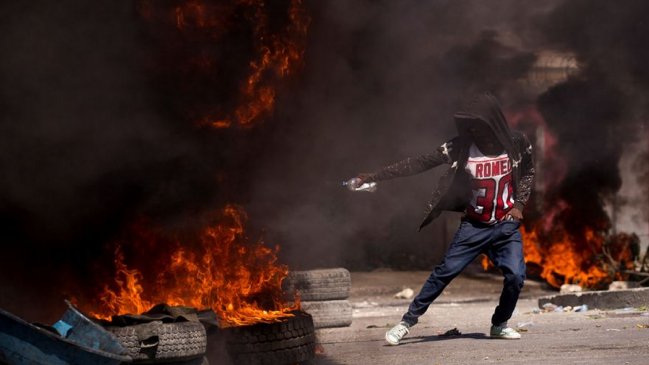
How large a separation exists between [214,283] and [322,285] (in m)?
2.36

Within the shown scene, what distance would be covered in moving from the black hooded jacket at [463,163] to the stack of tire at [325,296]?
209cm

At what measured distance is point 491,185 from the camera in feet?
26.4

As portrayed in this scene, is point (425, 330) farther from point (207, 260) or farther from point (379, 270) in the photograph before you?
point (379, 270)

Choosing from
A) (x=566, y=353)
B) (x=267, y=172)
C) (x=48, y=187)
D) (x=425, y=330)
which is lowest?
(x=566, y=353)

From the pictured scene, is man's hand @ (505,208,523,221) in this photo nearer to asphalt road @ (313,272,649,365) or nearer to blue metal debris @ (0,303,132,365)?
asphalt road @ (313,272,649,365)

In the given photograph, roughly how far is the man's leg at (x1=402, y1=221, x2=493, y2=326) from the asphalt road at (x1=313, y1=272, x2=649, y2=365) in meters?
0.41

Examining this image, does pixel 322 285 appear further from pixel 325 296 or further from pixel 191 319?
pixel 191 319

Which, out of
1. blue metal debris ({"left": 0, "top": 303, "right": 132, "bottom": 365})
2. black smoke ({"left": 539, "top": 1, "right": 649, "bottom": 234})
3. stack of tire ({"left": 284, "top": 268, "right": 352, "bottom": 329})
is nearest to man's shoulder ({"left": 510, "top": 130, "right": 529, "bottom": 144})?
stack of tire ({"left": 284, "top": 268, "right": 352, "bottom": 329})

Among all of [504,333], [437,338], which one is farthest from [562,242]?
[504,333]

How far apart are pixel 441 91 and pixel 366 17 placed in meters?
2.11

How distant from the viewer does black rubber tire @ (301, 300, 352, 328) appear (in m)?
10.1

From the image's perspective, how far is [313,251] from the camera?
13172mm

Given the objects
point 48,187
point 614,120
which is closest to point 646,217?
point 614,120

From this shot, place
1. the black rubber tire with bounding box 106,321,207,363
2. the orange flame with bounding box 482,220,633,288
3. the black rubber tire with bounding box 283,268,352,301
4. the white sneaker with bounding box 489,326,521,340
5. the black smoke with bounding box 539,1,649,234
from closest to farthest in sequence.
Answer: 1. the black rubber tire with bounding box 106,321,207,363
2. the white sneaker with bounding box 489,326,521,340
3. the black rubber tire with bounding box 283,268,352,301
4. the black smoke with bounding box 539,1,649,234
5. the orange flame with bounding box 482,220,633,288
